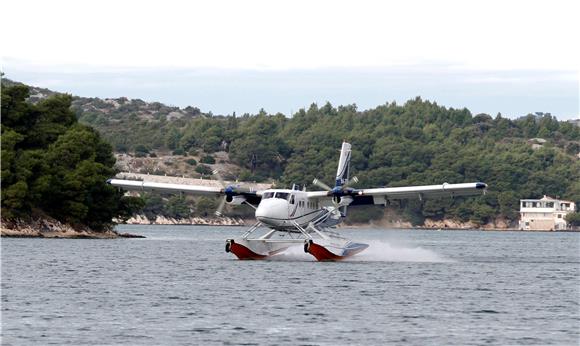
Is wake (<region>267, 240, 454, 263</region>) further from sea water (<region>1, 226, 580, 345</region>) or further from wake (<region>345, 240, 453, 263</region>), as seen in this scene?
sea water (<region>1, 226, 580, 345</region>)

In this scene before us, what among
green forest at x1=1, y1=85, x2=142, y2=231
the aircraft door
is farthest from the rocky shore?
the aircraft door

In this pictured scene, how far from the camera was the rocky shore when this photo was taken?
9738 centimetres

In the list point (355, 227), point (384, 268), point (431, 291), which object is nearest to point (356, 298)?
point (431, 291)

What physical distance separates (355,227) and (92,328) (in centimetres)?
15069

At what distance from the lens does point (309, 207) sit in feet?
208

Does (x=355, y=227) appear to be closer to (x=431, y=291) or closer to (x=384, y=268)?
(x=384, y=268)

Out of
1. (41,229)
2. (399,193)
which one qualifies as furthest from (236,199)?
(41,229)

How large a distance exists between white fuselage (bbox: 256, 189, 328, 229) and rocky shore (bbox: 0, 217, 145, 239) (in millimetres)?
40425

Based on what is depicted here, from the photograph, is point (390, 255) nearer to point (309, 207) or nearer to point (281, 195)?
point (309, 207)

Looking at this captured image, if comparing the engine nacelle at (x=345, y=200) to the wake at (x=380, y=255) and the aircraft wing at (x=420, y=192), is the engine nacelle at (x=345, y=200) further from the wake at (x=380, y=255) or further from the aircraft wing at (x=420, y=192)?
the wake at (x=380, y=255)

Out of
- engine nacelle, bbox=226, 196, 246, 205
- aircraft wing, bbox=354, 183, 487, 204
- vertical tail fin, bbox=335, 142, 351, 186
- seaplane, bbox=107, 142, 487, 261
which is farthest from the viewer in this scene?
vertical tail fin, bbox=335, 142, 351, 186

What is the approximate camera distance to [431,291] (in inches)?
1960

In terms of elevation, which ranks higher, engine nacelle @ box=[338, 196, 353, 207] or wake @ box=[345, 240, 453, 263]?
engine nacelle @ box=[338, 196, 353, 207]

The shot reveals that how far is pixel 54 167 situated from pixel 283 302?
57131mm
